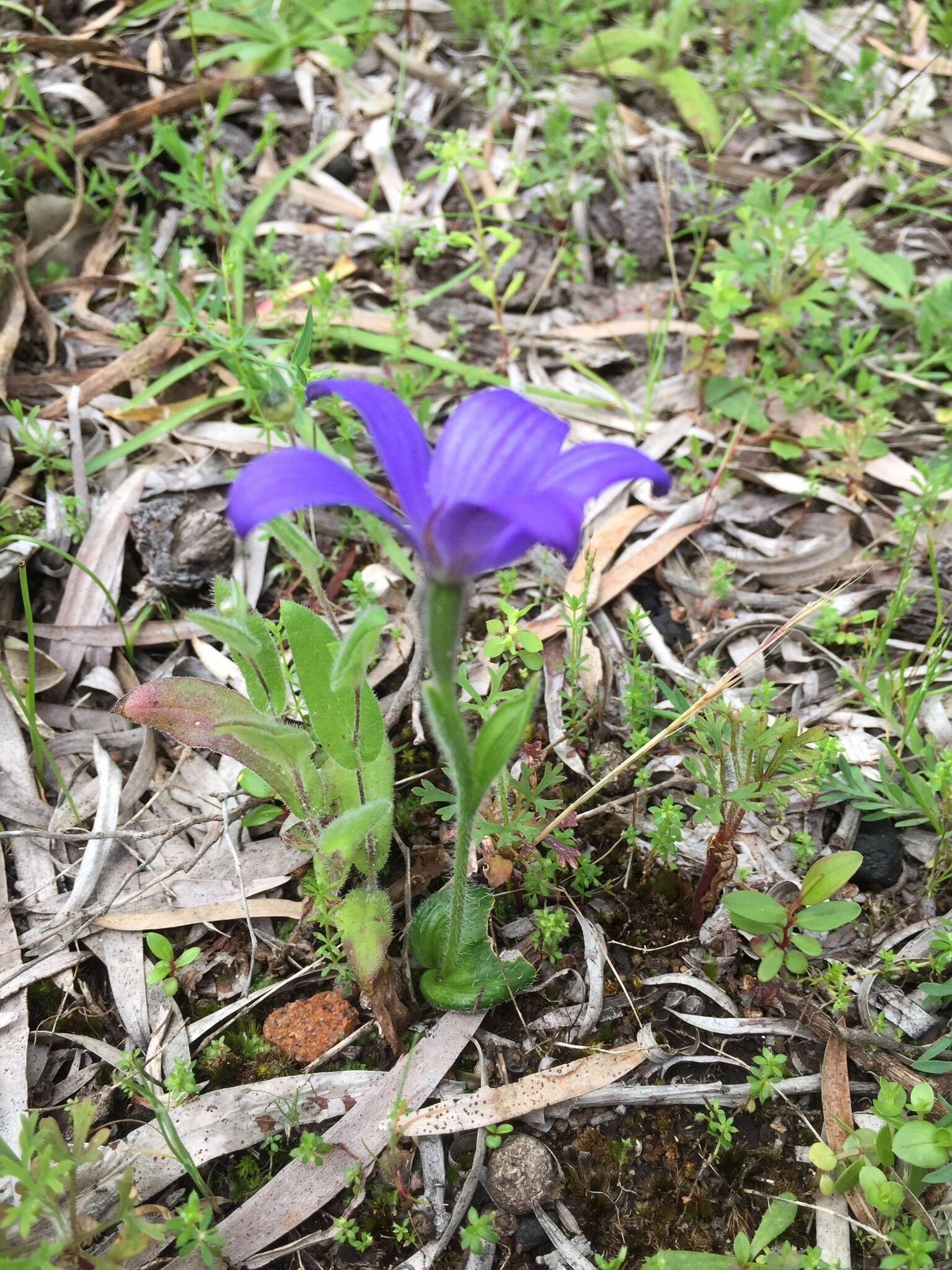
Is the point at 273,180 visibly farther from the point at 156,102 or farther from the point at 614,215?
the point at 614,215

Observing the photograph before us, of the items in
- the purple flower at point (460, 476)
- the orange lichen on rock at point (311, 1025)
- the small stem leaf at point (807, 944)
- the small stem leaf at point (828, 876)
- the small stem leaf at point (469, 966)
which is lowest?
the orange lichen on rock at point (311, 1025)

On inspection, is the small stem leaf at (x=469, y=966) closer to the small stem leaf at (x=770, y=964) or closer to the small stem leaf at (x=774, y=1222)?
the small stem leaf at (x=770, y=964)

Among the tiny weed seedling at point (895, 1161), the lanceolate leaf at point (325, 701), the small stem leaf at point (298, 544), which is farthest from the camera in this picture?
the lanceolate leaf at point (325, 701)

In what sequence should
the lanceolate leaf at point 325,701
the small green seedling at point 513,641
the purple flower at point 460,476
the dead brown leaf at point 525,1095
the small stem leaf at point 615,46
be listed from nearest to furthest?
the purple flower at point 460,476 < the dead brown leaf at point 525,1095 < the lanceolate leaf at point 325,701 < the small green seedling at point 513,641 < the small stem leaf at point 615,46

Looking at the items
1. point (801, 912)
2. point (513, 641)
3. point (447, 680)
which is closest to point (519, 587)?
point (513, 641)

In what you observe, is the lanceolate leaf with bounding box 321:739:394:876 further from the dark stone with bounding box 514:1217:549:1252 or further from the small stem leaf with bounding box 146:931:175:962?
the dark stone with bounding box 514:1217:549:1252

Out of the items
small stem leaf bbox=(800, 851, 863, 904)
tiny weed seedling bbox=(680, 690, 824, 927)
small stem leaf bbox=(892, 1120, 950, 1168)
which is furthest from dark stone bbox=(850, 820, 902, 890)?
small stem leaf bbox=(892, 1120, 950, 1168)

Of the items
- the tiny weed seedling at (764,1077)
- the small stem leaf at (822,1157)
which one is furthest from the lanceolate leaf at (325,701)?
the small stem leaf at (822,1157)
